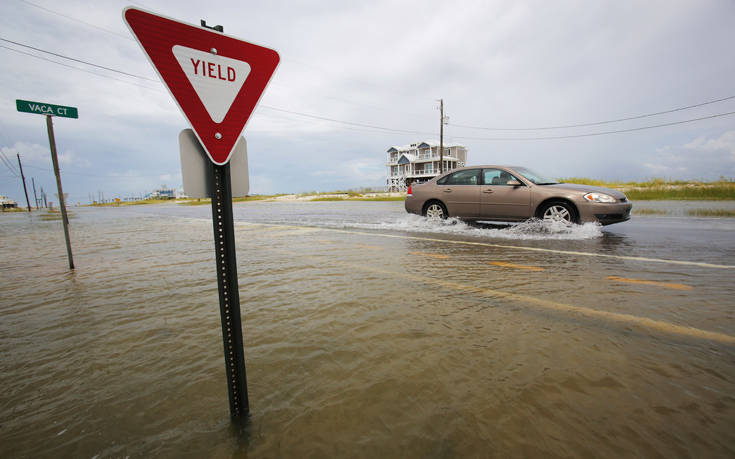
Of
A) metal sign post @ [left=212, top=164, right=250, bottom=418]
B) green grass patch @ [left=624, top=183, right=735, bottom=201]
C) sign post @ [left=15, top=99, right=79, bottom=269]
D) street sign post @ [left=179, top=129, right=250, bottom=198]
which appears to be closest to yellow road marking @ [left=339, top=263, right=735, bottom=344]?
metal sign post @ [left=212, top=164, right=250, bottom=418]

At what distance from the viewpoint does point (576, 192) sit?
24.4 ft

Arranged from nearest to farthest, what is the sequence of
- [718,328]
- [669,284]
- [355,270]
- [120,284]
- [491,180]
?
[718,328] < [669,284] < [120,284] < [355,270] < [491,180]

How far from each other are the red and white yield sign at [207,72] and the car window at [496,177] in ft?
25.5

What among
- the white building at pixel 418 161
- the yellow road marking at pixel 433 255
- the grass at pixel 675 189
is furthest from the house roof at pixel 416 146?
the yellow road marking at pixel 433 255

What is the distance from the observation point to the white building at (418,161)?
56.3 metres

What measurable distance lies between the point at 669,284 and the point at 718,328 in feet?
4.33

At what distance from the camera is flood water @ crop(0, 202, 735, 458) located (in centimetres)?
152

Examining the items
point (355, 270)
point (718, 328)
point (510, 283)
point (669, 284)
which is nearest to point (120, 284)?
point (355, 270)

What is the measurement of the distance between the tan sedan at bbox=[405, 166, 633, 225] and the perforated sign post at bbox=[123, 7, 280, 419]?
7.69 metres

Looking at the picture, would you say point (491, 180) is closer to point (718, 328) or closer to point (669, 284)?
point (669, 284)

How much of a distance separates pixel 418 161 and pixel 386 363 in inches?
2379

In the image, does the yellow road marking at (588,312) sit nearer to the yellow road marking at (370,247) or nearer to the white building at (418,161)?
the yellow road marking at (370,247)

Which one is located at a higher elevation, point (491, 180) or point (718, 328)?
point (491, 180)

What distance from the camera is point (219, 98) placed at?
64.8 inches
